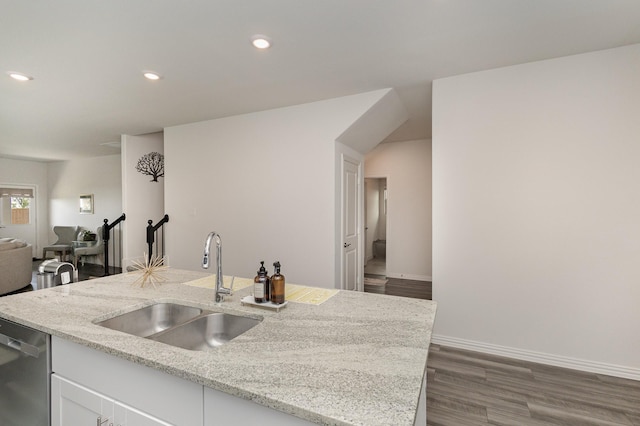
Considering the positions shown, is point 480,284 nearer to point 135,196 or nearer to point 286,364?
point 286,364

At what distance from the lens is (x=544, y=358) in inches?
104

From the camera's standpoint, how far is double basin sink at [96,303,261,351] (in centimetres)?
146

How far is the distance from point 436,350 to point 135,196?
5321 millimetres

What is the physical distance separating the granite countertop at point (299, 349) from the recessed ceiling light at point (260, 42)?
1.88 meters

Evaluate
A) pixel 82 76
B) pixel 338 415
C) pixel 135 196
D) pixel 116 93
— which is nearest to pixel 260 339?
pixel 338 415

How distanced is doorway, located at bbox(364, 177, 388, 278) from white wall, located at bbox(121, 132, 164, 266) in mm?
4529

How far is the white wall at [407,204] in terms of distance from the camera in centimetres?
574

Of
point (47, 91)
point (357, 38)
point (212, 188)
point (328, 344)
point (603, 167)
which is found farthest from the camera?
point (212, 188)

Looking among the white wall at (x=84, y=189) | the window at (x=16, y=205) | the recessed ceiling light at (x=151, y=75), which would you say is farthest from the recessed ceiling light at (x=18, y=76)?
the window at (x=16, y=205)

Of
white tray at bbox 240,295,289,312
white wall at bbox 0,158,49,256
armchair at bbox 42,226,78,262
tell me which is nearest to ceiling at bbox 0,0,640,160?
white tray at bbox 240,295,289,312

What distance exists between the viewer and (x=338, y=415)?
775 mm

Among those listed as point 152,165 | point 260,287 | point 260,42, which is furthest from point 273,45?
point 152,165

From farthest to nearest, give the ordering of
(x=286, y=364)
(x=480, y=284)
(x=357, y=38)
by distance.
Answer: (x=480, y=284) < (x=357, y=38) < (x=286, y=364)

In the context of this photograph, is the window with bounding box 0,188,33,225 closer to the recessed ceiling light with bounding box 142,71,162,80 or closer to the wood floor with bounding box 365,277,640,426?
the recessed ceiling light with bounding box 142,71,162,80
